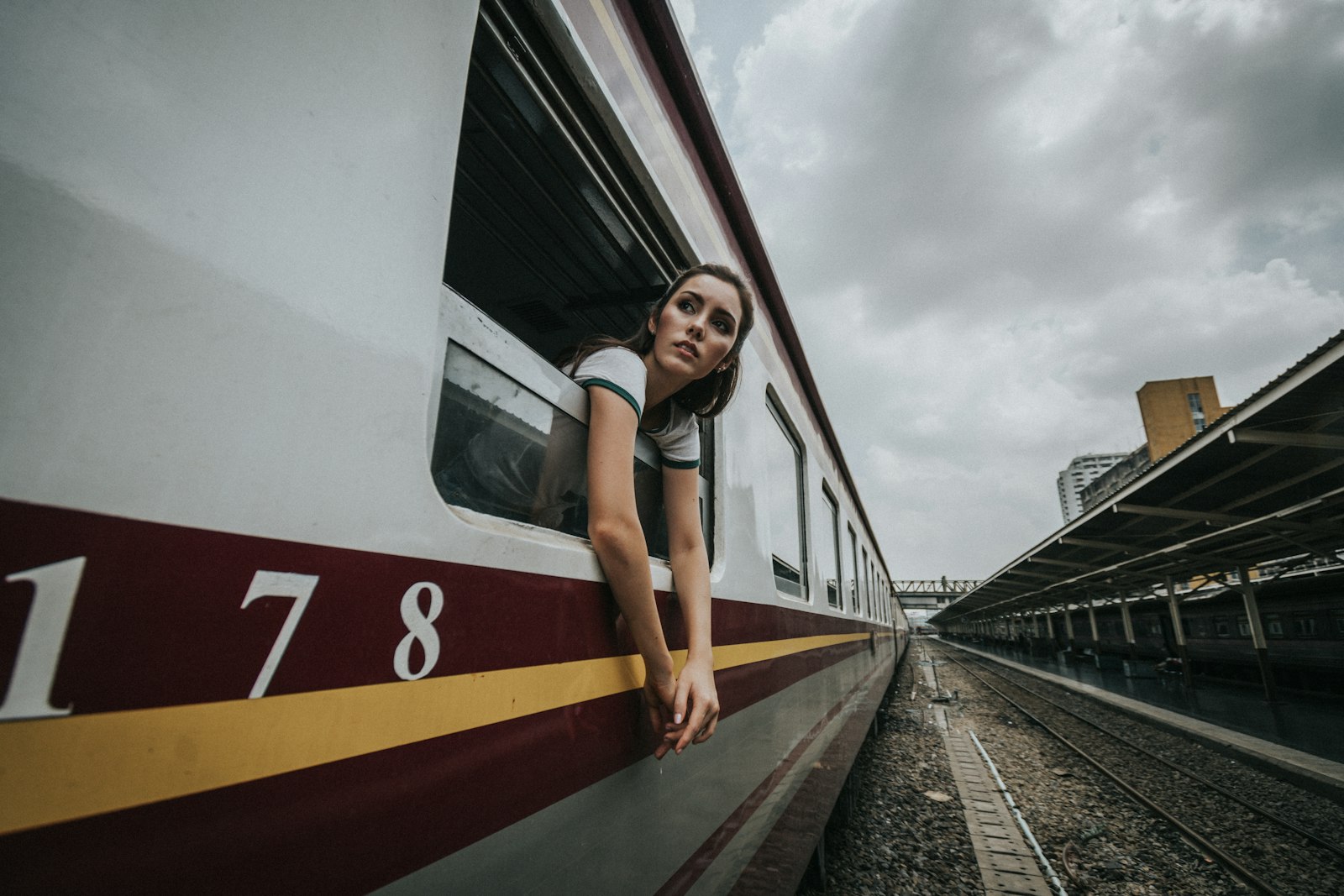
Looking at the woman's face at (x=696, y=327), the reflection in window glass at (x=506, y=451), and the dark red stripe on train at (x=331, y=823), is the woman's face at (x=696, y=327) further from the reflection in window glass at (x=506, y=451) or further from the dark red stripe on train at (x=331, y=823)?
the dark red stripe on train at (x=331, y=823)

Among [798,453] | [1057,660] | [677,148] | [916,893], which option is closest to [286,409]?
[677,148]

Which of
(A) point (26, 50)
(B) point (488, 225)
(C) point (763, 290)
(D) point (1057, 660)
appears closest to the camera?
(A) point (26, 50)

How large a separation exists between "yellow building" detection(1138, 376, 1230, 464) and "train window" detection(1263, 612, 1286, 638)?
30159mm

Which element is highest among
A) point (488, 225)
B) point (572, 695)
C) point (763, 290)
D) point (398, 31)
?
point (763, 290)

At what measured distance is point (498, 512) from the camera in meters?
1.04

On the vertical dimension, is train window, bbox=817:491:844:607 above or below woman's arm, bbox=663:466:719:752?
above

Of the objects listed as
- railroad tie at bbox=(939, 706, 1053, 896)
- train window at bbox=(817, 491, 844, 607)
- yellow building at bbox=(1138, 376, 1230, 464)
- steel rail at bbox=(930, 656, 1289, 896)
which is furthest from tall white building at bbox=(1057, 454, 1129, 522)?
train window at bbox=(817, 491, 844, 607)

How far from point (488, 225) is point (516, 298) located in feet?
1.53

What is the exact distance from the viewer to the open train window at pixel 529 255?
3.32 ft

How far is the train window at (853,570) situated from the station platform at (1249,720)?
16.3 ft

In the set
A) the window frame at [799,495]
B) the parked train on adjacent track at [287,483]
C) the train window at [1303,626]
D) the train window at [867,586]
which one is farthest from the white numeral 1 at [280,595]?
the train window at [1303,626]

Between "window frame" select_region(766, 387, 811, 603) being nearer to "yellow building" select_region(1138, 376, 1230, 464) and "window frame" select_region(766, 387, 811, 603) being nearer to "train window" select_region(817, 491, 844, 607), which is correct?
"train window" select_region(817, 491, 844, 607)

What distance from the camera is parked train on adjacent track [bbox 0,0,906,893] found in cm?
46

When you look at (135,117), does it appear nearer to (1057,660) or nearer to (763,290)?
(763,290)
